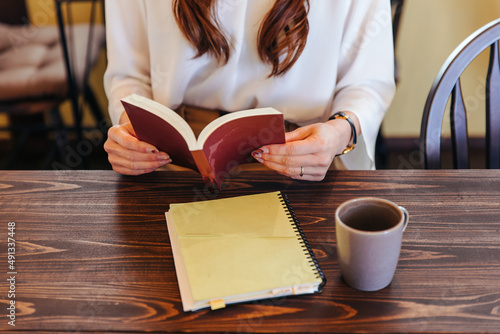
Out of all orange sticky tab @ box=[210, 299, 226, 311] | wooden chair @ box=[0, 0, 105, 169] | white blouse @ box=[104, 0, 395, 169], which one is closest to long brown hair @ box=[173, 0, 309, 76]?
white blouse @ box=[104, 0, 395, 169]

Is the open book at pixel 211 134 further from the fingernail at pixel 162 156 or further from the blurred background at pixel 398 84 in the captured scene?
the blurred background at pixel 398 84

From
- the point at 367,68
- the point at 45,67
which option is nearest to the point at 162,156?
the point at 367,68

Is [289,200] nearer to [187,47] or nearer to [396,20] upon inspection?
[187,47]

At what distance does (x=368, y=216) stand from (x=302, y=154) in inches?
8.9

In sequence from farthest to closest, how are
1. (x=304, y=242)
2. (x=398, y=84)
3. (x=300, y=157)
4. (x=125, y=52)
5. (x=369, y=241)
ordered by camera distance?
(x=398, y=84) < (x=125, y=52) < (x=300, y=157) < (x=304, y=242) < (x=369, y=241)

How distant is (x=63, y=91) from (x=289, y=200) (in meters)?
1.23

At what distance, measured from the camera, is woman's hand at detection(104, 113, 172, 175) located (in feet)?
2.84

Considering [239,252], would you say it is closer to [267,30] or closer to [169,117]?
[169,117]

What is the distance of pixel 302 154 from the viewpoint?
848mm

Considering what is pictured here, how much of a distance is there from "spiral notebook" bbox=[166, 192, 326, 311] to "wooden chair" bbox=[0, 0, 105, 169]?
114 centimetres

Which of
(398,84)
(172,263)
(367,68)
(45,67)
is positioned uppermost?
(367,68)

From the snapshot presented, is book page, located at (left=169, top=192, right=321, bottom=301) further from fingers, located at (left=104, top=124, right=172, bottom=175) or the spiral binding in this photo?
fingers, located at (left=104, top=124, right=172, bottom=175)

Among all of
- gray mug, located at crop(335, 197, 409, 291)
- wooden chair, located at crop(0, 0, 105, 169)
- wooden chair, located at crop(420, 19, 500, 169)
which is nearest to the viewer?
gray mug, located at crop(335, 197, 409, 291)

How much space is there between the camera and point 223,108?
1.12 m
